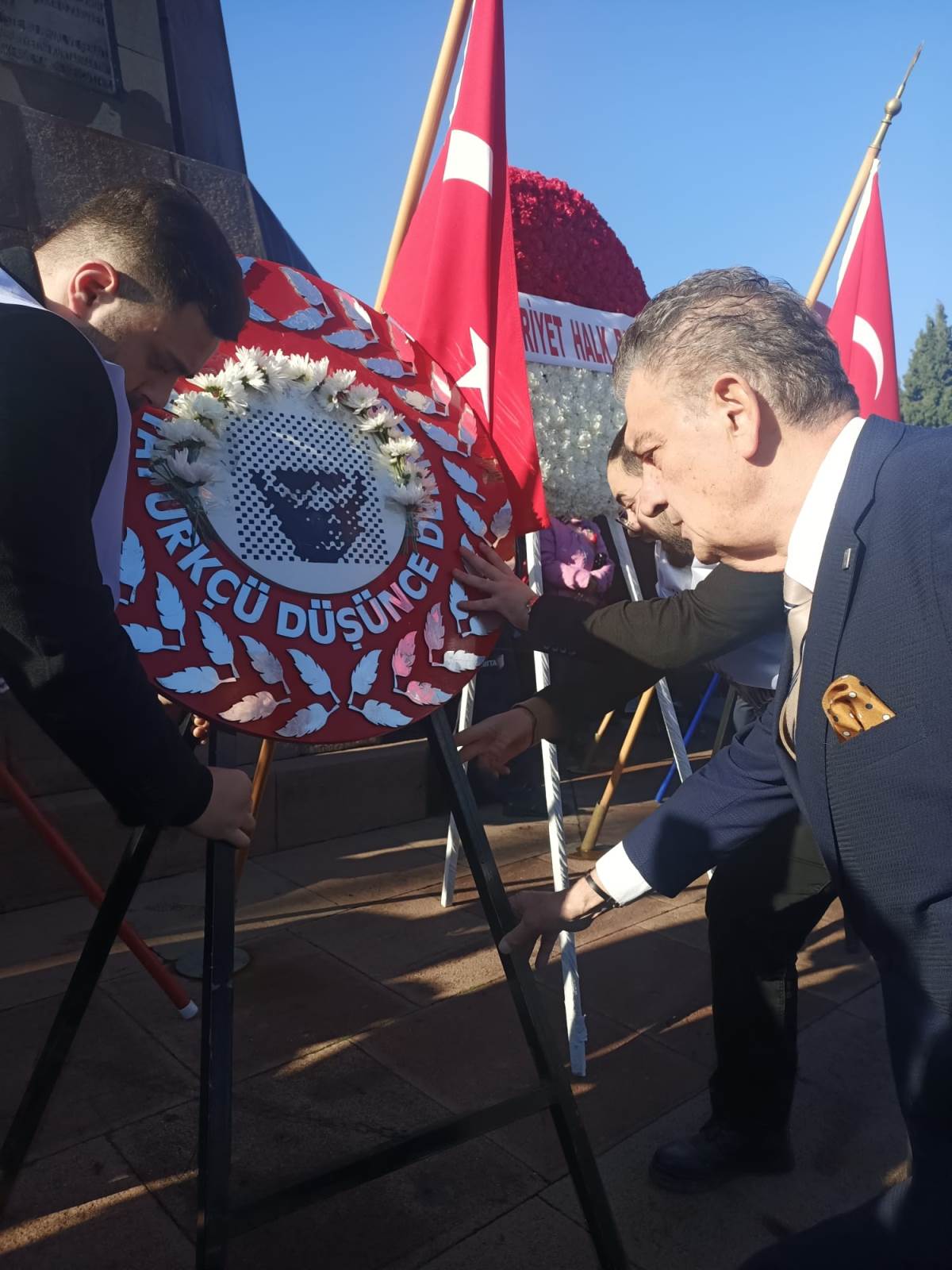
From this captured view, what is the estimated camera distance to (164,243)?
1.46m

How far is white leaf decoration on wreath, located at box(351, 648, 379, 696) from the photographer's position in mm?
1634

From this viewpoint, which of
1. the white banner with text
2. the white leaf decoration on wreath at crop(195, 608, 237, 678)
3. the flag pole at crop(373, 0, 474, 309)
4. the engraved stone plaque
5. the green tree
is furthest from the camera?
the green tree

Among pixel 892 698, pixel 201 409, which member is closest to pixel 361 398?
pixel 201 409

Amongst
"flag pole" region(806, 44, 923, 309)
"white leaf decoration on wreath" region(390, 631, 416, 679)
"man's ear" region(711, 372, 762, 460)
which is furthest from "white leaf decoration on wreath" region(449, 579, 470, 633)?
"flag pole" region(806, 44, 923, 309)

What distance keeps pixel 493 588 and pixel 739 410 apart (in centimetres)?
69

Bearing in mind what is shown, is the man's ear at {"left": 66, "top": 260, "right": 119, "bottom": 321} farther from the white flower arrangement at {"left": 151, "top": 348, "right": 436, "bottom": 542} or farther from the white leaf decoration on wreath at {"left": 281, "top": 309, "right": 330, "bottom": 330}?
the white leaf decoration on wreath at {"left": 281, "top": 309, "right": 330, "bottom": 330}

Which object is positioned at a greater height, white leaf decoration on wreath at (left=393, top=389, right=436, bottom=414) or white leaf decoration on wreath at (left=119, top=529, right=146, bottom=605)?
white leaf decoration on wreath at (left=393, top=389, right=436, bottom=414)

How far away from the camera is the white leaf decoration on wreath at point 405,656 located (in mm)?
1695

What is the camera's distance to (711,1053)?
8.28 feet

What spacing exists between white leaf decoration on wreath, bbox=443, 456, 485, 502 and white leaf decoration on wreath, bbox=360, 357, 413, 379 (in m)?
0.20

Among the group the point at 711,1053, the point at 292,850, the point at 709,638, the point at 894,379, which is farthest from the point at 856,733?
the point at 894,379

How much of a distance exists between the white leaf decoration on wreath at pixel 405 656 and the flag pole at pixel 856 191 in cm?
354

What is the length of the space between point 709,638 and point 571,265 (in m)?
2.04

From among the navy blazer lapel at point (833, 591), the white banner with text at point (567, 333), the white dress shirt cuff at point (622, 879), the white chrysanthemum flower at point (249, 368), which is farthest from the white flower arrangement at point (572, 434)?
the navy blazer lapel at point (833, 591)
